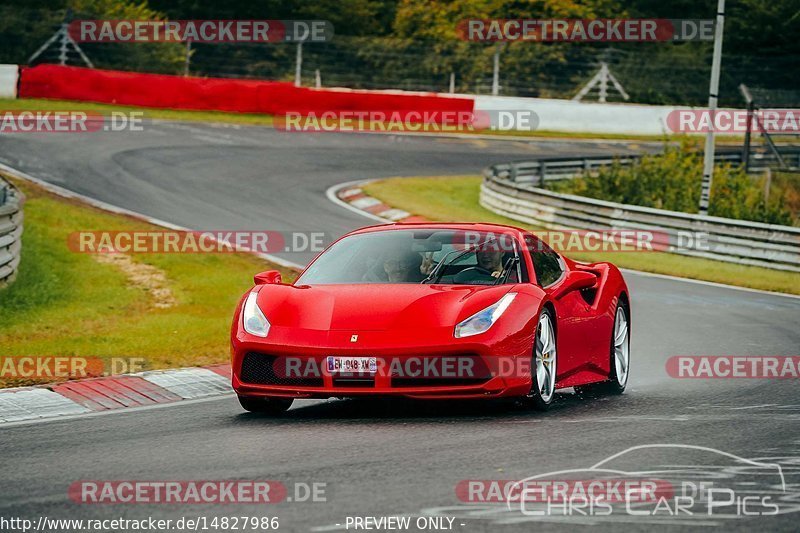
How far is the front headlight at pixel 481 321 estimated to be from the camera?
803 centimetres

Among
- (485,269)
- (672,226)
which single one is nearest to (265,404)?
(485,269)

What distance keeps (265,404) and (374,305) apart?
1040mm

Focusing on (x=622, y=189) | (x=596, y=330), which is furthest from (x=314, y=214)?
(x=596, y=330)

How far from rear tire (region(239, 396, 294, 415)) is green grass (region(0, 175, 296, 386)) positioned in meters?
2.14

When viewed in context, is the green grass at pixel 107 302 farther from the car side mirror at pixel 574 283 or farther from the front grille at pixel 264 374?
the car side mirror at pixel 574 283

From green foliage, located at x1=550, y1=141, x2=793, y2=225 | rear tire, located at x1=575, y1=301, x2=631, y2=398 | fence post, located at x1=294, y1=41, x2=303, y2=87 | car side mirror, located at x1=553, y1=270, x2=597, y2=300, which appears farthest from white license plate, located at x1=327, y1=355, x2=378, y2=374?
fence post, located at x1=294, y1=41, x2=303, y2=87

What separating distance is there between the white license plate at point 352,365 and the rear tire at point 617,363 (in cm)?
246

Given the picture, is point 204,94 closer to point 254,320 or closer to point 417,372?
point 254,320

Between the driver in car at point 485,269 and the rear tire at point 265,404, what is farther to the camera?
the driver in car at point 485,269

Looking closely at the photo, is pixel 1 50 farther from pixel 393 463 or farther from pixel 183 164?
pixel 393 463

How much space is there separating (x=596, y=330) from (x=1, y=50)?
38.8m

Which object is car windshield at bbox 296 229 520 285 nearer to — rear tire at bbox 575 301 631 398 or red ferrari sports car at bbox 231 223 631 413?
red ferrari sports car at bbox 231 223 631 413

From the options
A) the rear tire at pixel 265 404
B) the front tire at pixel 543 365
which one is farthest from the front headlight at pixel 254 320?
the front tire at pixel 543 365

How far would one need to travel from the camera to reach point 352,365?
7957 millimetres
